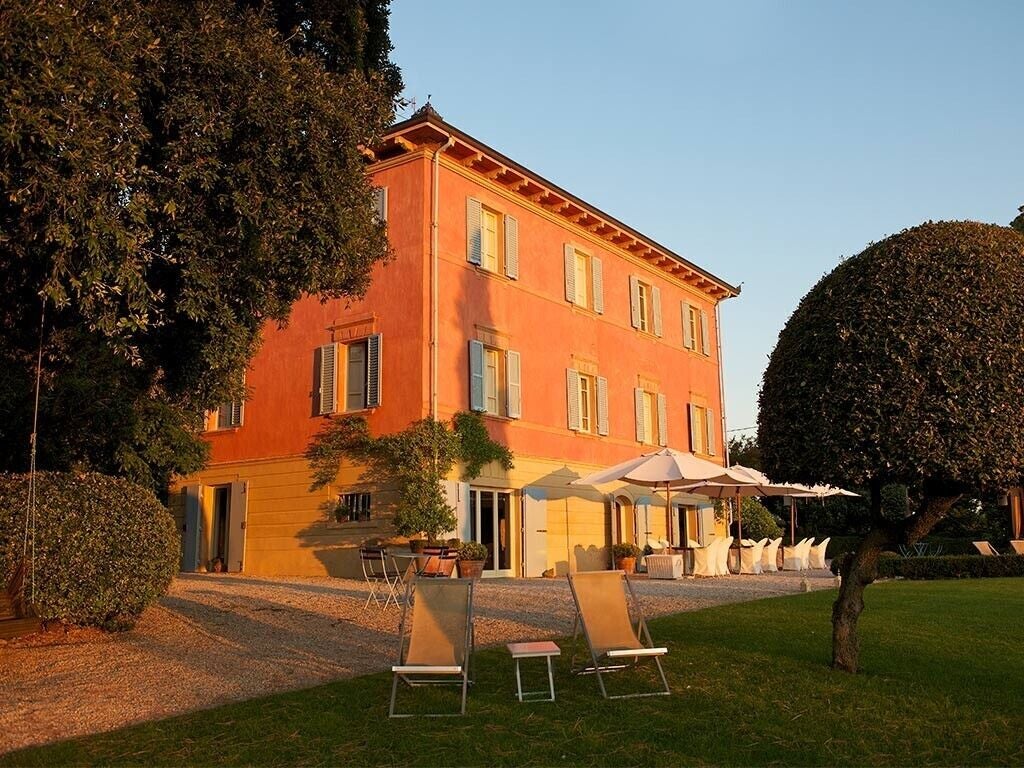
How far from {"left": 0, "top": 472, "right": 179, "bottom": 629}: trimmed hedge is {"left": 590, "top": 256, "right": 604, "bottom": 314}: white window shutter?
45.7 feet

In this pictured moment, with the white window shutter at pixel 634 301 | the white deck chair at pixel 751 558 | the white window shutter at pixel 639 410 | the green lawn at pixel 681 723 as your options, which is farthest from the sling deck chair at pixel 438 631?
the white window shutter at pixel 634 301

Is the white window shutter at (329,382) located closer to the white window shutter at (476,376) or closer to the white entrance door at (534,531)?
the white window shutter at (476,376)

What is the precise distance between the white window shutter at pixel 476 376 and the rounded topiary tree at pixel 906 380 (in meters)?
11.0

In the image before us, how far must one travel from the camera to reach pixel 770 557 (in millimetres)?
20531

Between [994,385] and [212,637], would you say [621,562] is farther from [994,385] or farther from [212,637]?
[994,385]

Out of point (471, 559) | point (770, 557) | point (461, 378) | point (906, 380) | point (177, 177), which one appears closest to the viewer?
point (906, 380)

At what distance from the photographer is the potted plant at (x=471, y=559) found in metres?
15.6

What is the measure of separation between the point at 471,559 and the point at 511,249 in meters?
6.78

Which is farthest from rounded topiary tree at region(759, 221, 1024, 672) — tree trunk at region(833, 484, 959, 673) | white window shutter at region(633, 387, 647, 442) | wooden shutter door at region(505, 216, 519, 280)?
white window shutter at region(633, 387, 647, 442)

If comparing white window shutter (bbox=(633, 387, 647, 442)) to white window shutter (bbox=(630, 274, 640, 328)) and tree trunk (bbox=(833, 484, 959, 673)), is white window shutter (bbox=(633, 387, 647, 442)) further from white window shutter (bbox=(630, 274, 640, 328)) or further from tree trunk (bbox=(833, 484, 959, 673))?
tree trunk (bbox=(833, 484, 959, 673))

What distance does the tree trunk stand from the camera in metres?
6.74

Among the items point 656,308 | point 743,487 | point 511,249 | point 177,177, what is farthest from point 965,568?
point 177,177

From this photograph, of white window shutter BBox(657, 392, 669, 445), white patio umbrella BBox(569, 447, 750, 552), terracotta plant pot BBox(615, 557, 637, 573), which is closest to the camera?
white patio umbrella BBox(569, 447, 750, 552)

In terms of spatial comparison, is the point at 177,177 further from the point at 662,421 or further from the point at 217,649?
the point at 662,421
